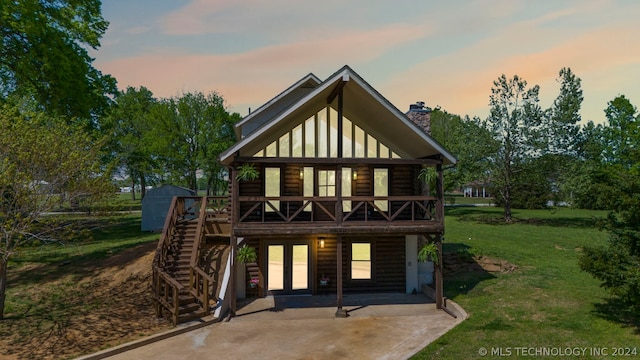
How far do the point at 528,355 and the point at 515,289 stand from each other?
5.59m

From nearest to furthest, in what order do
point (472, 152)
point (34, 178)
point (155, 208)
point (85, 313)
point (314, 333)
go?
point (314, 333) → point (34, 178) → point (85, 313) → point (155, 208) → point (472, 152)

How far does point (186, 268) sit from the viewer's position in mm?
15281

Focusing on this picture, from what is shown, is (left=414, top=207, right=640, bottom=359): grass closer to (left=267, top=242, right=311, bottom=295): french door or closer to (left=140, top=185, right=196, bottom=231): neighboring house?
(left=267, top=242, right=311, bottom=295): french door

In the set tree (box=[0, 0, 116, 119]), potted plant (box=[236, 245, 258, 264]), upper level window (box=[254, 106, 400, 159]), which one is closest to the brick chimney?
upper level window (box=[254, 106, 400, 159])

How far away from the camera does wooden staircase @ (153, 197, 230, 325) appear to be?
1304cm

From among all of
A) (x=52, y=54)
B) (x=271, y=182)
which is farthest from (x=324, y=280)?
(x=52, y=54)

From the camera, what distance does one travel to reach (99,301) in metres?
14.5

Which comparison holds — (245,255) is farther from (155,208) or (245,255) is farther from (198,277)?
(155,208)

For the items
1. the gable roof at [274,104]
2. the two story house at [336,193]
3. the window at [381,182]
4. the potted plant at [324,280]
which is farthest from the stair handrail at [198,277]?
the window at [381,182]

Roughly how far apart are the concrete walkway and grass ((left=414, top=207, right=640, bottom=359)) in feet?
3.09

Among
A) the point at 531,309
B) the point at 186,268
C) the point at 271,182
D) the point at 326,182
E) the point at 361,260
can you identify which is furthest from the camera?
the point at 361,260

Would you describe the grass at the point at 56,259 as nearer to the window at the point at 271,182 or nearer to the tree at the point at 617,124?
the window at the point at 271,182

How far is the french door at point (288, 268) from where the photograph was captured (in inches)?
667

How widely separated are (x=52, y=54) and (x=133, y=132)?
37138 millimetres
